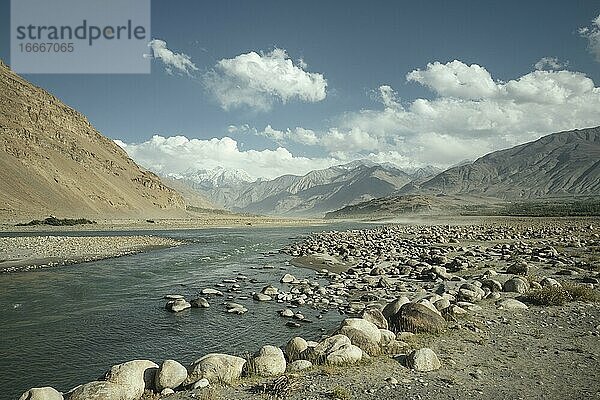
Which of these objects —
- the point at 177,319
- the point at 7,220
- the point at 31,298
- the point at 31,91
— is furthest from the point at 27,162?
the point at 177,319

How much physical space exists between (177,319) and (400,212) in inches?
7277

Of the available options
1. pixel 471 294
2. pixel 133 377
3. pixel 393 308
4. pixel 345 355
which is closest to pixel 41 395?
pixel 133 377

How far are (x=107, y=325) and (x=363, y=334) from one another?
9.90 meters

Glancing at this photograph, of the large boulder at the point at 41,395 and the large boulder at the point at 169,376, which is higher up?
the large boulder at the point at 41,395

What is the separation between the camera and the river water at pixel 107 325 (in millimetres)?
10852

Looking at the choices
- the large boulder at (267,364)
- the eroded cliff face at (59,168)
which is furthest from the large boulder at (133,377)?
the eroded cliff face at (59,168)

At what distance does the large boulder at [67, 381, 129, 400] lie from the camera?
7.20 meters

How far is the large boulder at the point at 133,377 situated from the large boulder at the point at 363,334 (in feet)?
15.6

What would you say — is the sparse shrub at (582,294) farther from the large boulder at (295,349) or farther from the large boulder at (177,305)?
the large boulder at (177,305)

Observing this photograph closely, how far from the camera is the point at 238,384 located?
813 centimetres

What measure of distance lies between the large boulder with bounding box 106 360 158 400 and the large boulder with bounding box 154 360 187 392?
0.23m

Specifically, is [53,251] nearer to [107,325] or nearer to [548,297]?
[107,325]

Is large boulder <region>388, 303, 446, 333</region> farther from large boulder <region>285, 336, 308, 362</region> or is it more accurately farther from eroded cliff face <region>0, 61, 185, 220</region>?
eroded cliff face <region>0, 61, 185, 220</region>

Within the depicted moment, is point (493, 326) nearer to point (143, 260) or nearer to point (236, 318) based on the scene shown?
point (236, 318)
